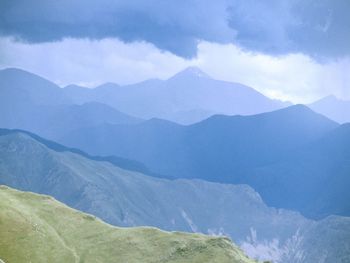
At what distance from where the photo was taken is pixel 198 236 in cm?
14475

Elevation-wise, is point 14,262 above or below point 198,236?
below

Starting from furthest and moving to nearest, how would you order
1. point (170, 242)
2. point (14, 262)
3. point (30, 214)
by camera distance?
1. point (30, 214)
2. point (170, 242)
3. point (14, 262)

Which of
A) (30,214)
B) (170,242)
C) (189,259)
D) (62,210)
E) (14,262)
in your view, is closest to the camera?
(14,262)

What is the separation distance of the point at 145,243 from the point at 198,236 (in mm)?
14631

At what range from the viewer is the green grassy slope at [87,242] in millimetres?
131125

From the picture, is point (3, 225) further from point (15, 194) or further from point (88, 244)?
point (15, 194)

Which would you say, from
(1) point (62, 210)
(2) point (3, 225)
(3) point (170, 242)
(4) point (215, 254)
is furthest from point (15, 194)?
(4) point (215, 254)

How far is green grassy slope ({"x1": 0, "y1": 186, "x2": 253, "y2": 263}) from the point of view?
131 metres

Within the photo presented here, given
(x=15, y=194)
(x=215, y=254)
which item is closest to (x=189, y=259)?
(x=215, y=254)

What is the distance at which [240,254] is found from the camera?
139500mm

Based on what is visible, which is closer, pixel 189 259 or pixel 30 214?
pixel 189 259

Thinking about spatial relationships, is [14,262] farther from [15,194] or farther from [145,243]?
[15,194]

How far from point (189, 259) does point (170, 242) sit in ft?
34.7

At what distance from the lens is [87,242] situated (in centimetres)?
14475
